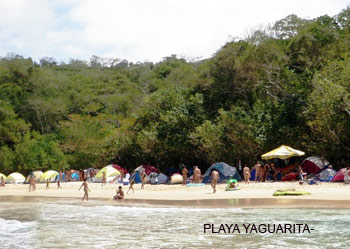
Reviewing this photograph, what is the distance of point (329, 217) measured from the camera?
1555cm

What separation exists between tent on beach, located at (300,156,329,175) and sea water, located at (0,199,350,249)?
12.1 m

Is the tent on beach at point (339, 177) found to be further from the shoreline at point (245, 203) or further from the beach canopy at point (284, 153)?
the shoreline at point (245, 203)

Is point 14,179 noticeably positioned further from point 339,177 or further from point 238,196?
point 339,177

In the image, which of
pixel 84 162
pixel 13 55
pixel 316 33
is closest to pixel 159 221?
pixel 316 33

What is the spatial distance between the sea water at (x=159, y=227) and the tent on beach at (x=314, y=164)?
12084mm

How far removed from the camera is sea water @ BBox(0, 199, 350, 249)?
1244 cm

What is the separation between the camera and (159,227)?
15.1m

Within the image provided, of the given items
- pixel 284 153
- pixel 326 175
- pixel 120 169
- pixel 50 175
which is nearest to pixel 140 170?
pixel 120 169

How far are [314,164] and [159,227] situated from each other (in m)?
16.3

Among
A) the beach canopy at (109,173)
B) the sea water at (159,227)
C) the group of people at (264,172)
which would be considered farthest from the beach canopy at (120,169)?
the sea water at (159,227)

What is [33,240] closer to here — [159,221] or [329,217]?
[159,221]

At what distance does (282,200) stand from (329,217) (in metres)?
4.83

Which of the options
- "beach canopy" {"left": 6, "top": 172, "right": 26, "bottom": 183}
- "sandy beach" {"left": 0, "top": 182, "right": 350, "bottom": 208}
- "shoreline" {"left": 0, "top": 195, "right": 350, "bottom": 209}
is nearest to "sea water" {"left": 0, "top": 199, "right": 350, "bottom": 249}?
"shoreline" {"left": 0, "top": 195, "right": 350, "bottom": 209}

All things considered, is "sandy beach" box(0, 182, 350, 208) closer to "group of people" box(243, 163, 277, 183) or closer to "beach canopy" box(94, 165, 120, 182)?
"group of people" box(243, 163, 277, 183)
